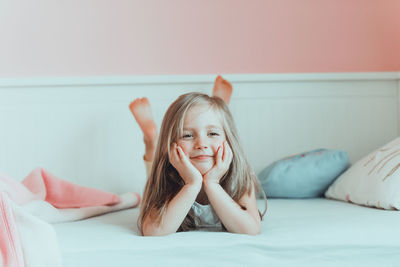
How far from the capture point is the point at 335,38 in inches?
68.3

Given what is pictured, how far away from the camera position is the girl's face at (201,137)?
1008mm

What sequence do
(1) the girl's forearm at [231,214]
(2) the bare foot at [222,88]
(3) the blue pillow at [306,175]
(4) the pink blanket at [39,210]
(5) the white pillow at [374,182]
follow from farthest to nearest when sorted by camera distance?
(2) the bare foot at [222,88] < (3) the blue pillow at [306,175] < (5) the white pillow at [374,182] < (1) the girl's forearm at [231,214] < (4) the pink blanket at [39,210]

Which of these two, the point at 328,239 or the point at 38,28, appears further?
the point at 38,28

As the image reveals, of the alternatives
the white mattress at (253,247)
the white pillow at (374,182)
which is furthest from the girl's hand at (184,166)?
the white pillow at (374,182)

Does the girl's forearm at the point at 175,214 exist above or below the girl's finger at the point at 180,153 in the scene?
below

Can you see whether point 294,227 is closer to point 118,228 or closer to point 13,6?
point 118,228

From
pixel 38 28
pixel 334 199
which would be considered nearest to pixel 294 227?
pixel 334 199

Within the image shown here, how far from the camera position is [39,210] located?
44.3 inches

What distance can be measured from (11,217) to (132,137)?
0.88 m

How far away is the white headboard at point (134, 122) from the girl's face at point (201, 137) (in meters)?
0.63

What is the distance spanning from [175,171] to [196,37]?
0.77 meters

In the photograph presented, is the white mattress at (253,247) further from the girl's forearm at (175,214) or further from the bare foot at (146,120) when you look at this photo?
the bare foot at (146,120)

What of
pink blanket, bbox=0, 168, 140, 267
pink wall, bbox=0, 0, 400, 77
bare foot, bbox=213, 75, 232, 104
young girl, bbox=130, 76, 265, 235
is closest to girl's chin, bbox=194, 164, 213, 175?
young girl, bbox=130, 76, 265, 235

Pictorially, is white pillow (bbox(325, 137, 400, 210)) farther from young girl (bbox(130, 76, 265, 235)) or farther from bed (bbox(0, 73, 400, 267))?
young girl (bbox(130, 76, 265, 235))
